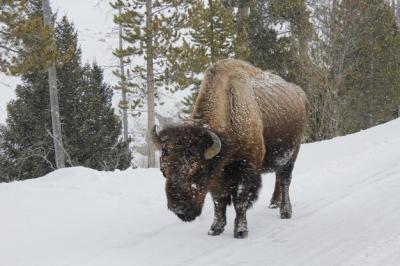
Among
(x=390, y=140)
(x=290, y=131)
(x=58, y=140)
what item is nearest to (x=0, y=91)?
(x=58, y=140)

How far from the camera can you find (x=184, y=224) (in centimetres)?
695

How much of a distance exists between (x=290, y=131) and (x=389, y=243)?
2346 millimetres

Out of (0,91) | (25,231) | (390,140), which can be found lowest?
(25,231)

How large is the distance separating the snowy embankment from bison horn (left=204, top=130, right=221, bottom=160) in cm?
104

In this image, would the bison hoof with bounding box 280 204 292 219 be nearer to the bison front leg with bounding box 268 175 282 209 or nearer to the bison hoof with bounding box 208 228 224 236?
the bison front leg with bounding box 268 175 282 209

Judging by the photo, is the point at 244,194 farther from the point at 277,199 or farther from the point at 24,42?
the point at 24,42

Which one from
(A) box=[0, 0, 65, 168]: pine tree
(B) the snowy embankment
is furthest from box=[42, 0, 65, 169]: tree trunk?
(B) the snowy embankment

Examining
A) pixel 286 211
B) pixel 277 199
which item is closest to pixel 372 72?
pixel 277 199

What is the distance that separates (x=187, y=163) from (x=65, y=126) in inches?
689

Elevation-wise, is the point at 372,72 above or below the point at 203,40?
below

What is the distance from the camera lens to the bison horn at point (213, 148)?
555 cm

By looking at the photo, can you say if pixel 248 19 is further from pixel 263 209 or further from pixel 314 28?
pixel 263 209

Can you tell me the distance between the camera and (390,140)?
12516mm

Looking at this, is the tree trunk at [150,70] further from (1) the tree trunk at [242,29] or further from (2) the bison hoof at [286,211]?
(2) the bison hoof at [286,211]
